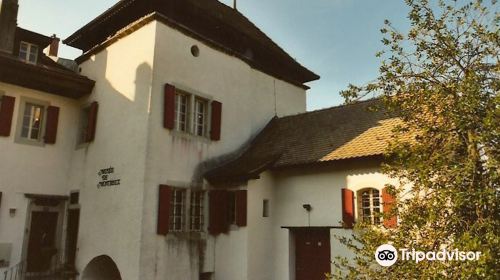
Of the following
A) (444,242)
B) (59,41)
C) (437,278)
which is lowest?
(437,278)

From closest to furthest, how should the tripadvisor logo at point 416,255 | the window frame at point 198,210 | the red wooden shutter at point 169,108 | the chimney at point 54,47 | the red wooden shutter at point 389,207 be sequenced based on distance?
the tripadvisor logo at point 416,255 → the red wooden shutter at point 389,207 → the red wooden shutter at point 169,108 → the window frame at point 198,210 → the chimney at point 54,47

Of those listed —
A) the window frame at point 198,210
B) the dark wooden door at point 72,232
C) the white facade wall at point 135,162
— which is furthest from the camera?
the dark wooden door at point 72,232

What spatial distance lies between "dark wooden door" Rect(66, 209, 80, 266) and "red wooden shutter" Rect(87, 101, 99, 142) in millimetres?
2516

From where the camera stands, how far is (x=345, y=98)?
6.89 m

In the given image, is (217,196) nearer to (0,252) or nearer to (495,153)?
(0,252)

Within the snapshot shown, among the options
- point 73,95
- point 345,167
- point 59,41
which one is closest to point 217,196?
point 345,167

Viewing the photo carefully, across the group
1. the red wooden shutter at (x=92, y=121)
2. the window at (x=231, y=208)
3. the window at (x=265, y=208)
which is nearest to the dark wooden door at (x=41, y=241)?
the red wooden shutter at (x=92, y=121)

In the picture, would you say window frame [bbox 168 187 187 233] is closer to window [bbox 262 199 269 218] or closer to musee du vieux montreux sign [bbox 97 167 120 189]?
musee du vieux montreux sign [bbox 97 167 120 189]

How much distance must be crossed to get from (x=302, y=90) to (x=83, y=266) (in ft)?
39.9

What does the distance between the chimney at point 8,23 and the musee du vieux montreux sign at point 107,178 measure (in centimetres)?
500

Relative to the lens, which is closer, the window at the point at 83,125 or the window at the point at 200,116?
the window at the point at 200,116

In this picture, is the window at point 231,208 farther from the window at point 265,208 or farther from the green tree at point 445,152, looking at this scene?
the green tree at point 445,152

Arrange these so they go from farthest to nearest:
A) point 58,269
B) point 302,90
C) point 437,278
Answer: point 302,90
point 58,269
point 437,278

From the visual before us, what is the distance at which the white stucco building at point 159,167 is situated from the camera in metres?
11.7
